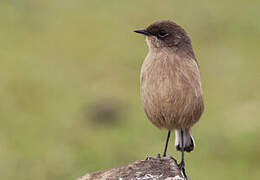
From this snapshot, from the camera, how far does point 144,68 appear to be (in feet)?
31.4

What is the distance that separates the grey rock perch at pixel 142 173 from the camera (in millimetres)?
8224

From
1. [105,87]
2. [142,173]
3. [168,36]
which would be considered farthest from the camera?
[105,87]

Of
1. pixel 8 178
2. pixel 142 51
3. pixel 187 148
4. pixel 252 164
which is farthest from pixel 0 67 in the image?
pixel 187 148

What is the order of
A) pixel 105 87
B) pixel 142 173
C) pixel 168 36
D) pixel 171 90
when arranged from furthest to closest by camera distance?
1. pixel 105 87
2. pixel 168 36
3. pixel 171 90
4. pixel 142 173

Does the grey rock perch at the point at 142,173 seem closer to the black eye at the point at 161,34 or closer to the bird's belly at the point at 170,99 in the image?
the bird's belly at the point at 170,99

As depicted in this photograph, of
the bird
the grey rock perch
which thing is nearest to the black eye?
the bird

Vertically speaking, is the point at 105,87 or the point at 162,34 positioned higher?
the point at 162,34

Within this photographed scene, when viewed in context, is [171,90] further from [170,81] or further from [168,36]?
[168,36]

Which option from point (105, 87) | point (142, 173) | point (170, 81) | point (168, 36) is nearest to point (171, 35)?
point (168, 36)

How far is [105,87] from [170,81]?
888 centimetres

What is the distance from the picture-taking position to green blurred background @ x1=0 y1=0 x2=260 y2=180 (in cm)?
1500

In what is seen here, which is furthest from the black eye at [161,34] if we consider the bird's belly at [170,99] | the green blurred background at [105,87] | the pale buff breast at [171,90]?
the green blurred background at [105,87]

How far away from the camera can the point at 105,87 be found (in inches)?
716

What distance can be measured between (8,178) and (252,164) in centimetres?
465
